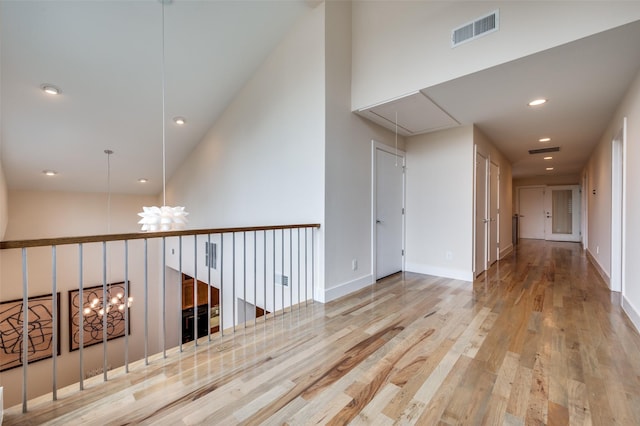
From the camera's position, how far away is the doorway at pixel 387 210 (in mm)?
3936

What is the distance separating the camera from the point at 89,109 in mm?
3814

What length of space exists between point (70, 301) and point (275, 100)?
5904 millimetres

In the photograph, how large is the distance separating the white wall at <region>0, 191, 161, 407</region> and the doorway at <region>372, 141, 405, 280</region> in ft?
18.4

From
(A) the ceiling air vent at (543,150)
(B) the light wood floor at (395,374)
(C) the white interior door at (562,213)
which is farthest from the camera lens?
(C) the white interior door at (562,213)

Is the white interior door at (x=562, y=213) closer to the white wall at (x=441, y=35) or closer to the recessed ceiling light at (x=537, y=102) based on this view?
the recessed ceiling light at (x=537, y=102)

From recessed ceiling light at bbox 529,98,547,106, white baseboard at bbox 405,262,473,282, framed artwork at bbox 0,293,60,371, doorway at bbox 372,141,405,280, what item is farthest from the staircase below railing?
recessed ceiling light at bbox 529,98,547,106

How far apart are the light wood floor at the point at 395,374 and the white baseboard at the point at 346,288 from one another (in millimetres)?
244

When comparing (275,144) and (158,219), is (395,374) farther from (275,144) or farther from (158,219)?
(275,144)

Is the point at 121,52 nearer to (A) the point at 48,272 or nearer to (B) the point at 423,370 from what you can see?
(B) the point at 423,370

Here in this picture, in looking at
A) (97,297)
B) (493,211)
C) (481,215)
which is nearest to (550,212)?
(493,211)

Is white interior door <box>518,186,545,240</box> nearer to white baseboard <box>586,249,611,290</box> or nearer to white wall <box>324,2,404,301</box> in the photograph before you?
white baseboard <box>586,249,611,290</box>

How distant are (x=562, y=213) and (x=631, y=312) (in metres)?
8.46

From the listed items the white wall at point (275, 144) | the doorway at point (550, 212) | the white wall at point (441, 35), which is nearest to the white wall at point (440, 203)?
the white wall at point (441, 35)

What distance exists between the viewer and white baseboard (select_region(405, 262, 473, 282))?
4012 mm
